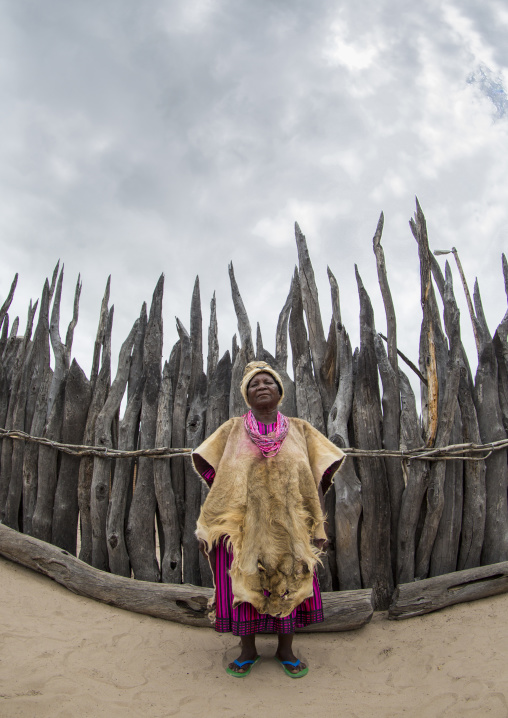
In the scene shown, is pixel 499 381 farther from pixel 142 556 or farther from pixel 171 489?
pixel 142 556

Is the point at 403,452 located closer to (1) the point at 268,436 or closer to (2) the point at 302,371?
(2) the point at 302,371

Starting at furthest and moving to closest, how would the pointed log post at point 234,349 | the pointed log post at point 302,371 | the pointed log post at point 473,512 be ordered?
the pointed log post at point 234,349
the pointed log post at point 302,371
the pointed log post at point 473,512

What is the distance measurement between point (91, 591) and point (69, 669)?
3.03ft

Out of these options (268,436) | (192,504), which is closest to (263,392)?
(268,436)

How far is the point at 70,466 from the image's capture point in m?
4.19

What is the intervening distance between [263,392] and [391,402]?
1305 millimetres

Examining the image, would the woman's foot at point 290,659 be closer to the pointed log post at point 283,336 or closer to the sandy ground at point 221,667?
the sandy ground at point 221,667

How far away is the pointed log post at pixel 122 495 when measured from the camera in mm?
3783

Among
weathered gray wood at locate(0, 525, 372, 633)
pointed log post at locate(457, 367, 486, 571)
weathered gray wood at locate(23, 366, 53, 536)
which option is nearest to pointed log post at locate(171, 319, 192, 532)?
weathered gray wood at locate(0, 525, 372, 633)

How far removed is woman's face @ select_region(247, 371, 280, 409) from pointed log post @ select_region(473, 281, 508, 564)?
1870 millimetres

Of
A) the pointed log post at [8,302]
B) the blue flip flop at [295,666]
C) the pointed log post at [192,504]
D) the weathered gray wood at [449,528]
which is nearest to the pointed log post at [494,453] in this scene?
the weathered gray wood at [449,528]

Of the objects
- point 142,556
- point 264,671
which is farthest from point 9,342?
point 264,671

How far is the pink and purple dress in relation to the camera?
2678mm

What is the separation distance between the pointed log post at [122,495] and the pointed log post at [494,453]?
2744mm
